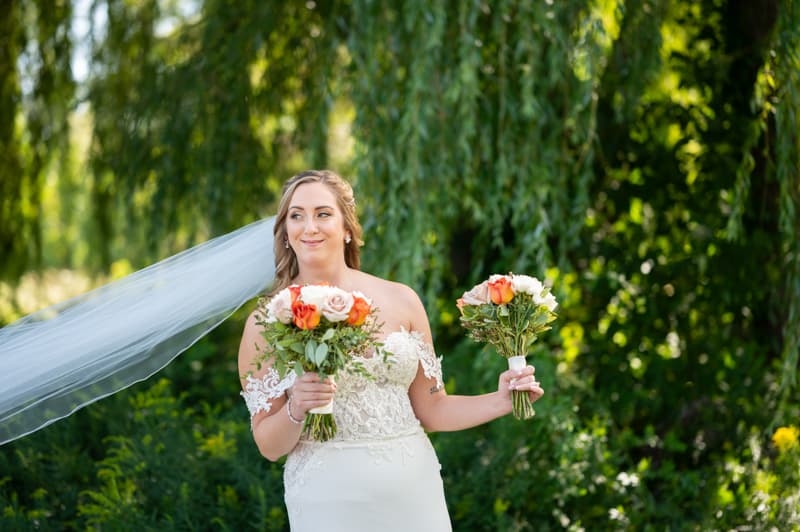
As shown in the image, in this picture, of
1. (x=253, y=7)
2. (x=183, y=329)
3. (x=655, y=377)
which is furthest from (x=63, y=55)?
(x=655, y=377)

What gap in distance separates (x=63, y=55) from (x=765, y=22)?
3.86 meters

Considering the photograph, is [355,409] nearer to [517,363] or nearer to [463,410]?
[463,410]

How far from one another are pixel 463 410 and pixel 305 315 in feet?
2.42

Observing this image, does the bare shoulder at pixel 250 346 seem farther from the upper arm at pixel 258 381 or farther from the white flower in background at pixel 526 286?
the white flower in background at pixel 526 286

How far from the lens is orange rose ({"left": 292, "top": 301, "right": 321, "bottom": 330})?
2.15 meters

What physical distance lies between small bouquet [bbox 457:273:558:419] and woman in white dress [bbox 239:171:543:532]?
0.06m

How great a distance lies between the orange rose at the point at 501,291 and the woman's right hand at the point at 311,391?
0.52 meters

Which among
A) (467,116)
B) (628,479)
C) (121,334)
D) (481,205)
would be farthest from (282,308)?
(628,479)

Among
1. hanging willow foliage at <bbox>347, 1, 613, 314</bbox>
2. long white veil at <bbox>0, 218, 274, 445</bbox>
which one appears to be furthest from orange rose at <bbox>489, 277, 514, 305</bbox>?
hanging willow foliage at <bbox>347, 1, 613, 314</bbox>

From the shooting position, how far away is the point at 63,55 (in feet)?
16.7

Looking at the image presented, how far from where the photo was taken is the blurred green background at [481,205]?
3668 mm

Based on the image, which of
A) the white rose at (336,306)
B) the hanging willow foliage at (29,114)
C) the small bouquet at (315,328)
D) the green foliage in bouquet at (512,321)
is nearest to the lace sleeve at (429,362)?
the green foliage in bouquet at (512,321)

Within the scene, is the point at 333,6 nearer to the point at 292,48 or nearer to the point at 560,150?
the point at 292,48

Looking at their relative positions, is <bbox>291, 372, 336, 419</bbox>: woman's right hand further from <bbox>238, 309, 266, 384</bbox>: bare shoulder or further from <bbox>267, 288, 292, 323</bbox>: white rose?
<bbox>238, 309, 266, 384</bbox>: bare shoulder
